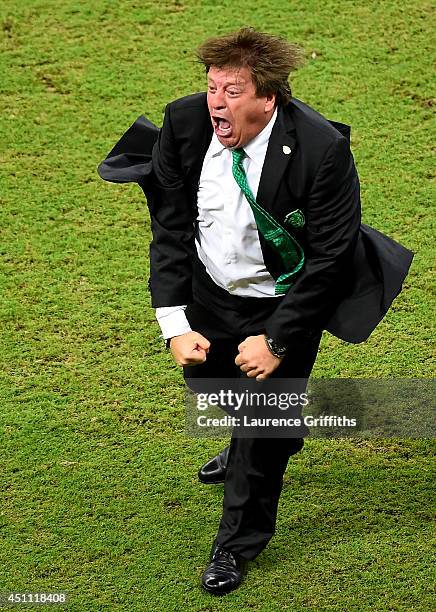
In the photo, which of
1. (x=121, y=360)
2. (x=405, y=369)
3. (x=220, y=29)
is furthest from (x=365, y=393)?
(x=220, y=29)

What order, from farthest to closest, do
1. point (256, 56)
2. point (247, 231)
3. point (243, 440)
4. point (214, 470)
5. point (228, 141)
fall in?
point (214, 470) < point (243, 440) < point (247, 231) < point (228, 141) < point (256, 56)

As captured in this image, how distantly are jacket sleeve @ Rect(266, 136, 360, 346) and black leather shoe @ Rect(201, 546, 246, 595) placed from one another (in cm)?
87

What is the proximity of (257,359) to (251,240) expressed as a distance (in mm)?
369

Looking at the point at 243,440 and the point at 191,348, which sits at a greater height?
the point at 191,348

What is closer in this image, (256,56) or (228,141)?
(256,56)

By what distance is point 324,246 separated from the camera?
3.83m

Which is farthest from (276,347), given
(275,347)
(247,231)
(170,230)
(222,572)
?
(222,572)

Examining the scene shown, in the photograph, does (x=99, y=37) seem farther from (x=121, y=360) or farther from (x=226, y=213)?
(x=226, y=213)

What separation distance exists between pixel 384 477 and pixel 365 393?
1.54ft

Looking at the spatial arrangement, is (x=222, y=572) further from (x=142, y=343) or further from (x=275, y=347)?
(x=142, y=343)

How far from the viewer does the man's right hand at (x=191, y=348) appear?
4.00m

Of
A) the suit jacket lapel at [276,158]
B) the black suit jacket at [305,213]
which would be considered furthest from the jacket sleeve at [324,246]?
the suit jacket lapel at [276,158]

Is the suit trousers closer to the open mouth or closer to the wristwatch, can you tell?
the wristwatch

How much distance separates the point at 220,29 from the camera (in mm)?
7266
